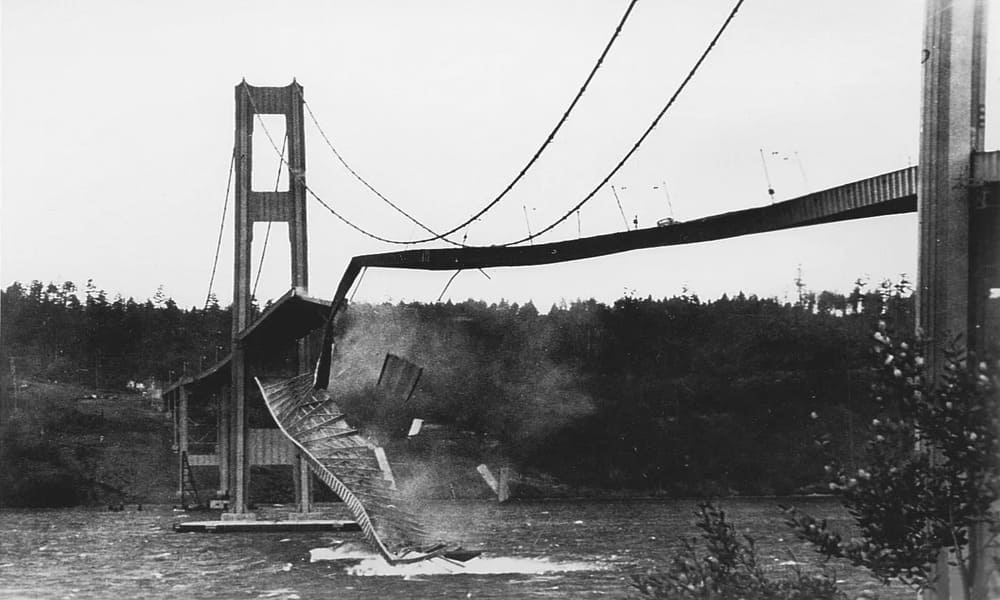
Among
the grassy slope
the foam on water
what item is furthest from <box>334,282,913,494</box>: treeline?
the foam on water

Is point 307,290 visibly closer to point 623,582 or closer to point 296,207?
point 296,207

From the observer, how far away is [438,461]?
6341 centimetres

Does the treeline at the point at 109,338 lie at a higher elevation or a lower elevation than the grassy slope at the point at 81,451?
higher

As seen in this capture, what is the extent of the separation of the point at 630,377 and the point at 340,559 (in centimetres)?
3623

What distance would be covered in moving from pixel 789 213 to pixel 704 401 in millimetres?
50708

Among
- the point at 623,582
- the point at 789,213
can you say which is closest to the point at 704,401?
the point at 623,582

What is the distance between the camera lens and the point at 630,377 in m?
64.7

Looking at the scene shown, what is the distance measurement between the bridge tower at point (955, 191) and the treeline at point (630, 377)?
152 ft

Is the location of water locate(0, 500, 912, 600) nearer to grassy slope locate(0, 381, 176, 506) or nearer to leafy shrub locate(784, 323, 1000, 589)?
grassy slope locate(0, 381, 176, 506)

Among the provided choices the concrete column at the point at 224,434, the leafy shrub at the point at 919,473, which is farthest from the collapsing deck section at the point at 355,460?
the leafy shrub at the point at 919,473

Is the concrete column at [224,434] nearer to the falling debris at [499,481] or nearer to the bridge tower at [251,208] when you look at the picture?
the bridge tower at [251,208]

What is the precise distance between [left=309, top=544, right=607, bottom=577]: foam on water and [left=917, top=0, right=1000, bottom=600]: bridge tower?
16.2 metres

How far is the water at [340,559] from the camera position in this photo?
24.5 meters

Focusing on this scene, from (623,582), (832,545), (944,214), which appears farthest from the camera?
(623,582)
